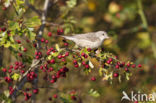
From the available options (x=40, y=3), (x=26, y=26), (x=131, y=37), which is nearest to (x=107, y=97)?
(x=131, y=37)


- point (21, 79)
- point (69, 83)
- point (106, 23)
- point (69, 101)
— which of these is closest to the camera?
point (21, 79)

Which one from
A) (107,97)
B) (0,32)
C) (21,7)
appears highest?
(21,7)

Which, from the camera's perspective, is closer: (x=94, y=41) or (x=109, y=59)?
(x=109, y=59)

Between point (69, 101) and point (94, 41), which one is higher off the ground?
point (94, 41)

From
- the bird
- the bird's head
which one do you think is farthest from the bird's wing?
the bird's head

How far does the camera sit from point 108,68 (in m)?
3.70

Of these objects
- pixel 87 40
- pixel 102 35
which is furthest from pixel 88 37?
pixel 102 35

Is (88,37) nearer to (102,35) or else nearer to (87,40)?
(87,40)

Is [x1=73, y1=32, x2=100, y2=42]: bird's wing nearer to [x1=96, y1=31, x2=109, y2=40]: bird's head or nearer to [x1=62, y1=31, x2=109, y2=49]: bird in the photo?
[x1=62, y1=31, x2=109, y2=49]: bird

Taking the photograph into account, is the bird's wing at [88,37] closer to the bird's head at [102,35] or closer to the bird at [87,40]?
the bird at [87,40]

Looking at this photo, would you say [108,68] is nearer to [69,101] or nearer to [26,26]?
[69,101]

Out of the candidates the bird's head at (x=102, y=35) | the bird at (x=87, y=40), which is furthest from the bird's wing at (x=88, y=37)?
the bird's head at (x=102, y=35)

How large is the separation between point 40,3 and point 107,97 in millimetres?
3136

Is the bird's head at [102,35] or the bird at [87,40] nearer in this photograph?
the bird at [87,40]
